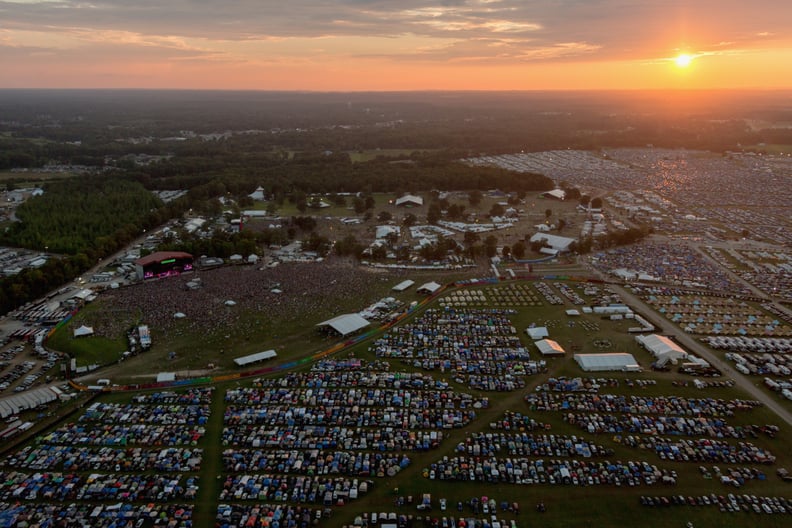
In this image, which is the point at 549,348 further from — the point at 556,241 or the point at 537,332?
the point at 556,241

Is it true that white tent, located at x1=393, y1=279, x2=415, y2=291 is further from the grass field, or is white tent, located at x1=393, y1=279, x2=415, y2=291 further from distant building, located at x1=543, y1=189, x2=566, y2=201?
distant building, located at x1=543, y1=189, x2=566, y2=201

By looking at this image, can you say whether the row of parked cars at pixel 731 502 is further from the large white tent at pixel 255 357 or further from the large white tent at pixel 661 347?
the large white tent at pixel 255 357

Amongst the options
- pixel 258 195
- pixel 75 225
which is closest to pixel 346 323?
pixel 75 225

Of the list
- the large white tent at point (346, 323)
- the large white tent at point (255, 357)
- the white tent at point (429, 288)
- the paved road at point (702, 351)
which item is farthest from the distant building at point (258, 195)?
the paved road at point (702, 351)

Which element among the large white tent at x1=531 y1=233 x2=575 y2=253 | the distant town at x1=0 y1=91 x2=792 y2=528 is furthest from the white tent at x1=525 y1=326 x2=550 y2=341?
the large white tent at x1=531 y1=233 x2=575 y2=253

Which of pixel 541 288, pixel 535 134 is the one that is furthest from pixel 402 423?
pixel 535 134

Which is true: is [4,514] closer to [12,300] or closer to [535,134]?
[12,300]
